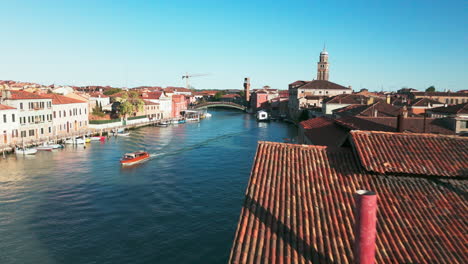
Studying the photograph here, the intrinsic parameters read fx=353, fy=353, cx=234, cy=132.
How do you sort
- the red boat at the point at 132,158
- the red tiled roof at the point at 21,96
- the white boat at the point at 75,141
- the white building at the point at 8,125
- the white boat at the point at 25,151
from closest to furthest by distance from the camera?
the red boat at the point at 132,158, the white boat at the point at 25,151, the white building at the point at 8,125, the red tiled roof at the point at 21,96, the white boat at the point at 75,141

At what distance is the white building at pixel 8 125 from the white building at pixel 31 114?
27.0 inches

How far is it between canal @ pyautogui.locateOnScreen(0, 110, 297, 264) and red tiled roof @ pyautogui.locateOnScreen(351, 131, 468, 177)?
908 cm

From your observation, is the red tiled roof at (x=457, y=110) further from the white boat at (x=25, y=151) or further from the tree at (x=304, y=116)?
the white boat at (x=25, y=151)

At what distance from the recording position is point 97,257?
16.1 metres

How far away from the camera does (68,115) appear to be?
53.8m

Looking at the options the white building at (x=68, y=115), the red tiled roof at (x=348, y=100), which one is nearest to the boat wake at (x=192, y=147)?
the red tiled roof at (x=348, y=100)

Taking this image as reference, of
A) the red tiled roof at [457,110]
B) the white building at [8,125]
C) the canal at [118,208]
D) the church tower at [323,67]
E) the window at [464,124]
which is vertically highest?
the church tower at [323,67]

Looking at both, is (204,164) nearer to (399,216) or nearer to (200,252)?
(200,252)

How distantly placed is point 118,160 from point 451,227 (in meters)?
34.4

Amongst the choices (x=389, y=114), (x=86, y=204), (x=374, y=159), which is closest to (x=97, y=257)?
(x=86, y=204)

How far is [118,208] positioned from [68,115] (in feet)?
122

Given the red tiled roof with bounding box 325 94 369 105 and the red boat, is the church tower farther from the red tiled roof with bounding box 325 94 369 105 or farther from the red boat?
the red boat

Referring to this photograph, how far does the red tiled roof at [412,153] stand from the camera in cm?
896

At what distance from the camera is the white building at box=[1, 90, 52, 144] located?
42.9m
